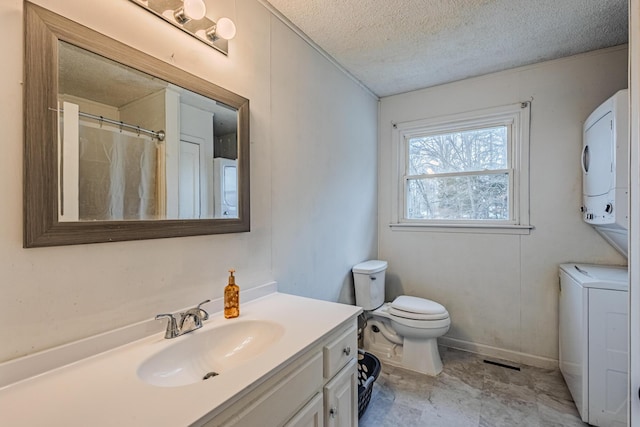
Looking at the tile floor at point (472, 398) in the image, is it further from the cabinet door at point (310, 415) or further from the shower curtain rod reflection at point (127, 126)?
the shower curtain rod reflection at point (127, 126)

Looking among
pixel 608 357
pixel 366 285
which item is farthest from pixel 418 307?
pixel 608 357

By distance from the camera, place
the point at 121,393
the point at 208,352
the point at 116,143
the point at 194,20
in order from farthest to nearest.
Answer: the point at 194,20, the point at 208,352, the point at 116,143, the point at 121,393

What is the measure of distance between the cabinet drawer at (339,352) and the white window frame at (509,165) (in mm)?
1714

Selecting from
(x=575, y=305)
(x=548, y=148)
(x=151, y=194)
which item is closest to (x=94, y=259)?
(x=151, y=194)

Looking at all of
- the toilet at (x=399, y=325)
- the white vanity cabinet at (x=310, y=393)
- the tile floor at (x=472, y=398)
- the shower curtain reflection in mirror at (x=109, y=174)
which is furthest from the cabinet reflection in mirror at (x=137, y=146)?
the tile floor at (x=472, y=398)

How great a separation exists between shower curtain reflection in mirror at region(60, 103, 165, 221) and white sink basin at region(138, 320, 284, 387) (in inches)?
19.3

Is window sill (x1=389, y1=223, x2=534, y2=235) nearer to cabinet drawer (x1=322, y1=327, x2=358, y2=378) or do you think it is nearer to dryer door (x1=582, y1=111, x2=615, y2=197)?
dryer door (x1=582, y1=111, x2=615, y2=197)

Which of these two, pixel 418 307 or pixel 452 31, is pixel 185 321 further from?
pixel 452 31

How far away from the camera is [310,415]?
1047 mm

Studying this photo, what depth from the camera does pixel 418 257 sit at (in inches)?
110

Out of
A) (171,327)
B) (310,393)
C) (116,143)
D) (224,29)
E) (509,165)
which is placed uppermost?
(224,29)

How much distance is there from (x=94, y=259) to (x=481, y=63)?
2755 mm

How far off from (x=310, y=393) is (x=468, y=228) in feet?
6.87

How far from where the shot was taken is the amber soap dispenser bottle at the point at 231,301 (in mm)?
→ 1265
